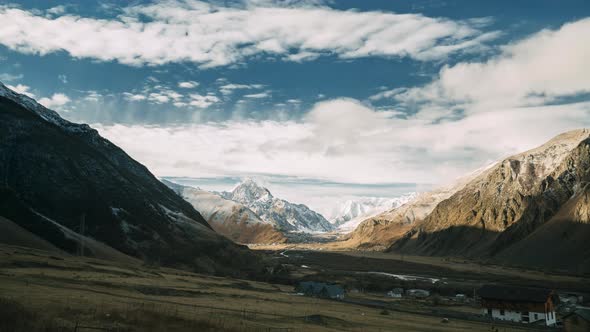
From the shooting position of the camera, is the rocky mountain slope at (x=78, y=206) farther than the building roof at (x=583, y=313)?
Yes

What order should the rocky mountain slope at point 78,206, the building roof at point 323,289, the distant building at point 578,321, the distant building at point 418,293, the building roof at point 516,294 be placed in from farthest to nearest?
the rocky mountain slope at point 78,206 → the distant building at point 418,293 → the building roof at point 323,289 → the building roof at point 516,294 → the distant building at point 578,321

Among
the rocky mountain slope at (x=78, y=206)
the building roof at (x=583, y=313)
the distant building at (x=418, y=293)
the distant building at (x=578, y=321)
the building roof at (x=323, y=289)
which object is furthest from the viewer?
the rocky mountain slope at (x=78, y=206)

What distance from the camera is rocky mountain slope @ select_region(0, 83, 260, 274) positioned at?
5571 inches

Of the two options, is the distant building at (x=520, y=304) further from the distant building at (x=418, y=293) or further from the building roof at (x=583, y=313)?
the distant building at (x=418, y=293)

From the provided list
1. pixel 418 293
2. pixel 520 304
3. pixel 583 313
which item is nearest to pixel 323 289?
pixel 418 293

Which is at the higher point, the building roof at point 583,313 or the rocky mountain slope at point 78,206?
the rocky mountain slope at point 78,206

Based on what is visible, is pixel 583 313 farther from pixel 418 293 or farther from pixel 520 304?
pixel 418 293

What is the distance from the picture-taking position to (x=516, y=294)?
85.1 metres

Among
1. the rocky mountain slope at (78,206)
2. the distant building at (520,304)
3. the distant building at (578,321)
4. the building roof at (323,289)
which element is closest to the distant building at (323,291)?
the building roof at (323,289)

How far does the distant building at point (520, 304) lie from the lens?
3194 inches

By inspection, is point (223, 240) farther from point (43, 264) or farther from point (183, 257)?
point (43, 264)

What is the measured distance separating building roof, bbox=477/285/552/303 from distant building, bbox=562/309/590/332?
9436 mm

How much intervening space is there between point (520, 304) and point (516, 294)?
1.81 m

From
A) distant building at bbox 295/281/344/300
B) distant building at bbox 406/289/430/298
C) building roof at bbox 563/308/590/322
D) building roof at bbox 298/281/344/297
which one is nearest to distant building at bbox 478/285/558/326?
building roof at bbox 563/308/590/322
